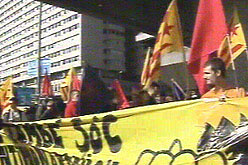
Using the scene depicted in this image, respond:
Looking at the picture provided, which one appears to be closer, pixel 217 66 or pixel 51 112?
pixel 217 66

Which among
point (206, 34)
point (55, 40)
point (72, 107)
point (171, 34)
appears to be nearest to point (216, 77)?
point (206, 34)

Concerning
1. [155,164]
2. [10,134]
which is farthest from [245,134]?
[10,134]

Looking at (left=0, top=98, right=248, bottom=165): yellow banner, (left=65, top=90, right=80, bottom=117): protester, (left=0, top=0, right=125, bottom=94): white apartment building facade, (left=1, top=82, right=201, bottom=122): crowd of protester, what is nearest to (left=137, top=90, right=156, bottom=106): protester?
(left=1, top=82, right=201, bottom=122): crowd of protester

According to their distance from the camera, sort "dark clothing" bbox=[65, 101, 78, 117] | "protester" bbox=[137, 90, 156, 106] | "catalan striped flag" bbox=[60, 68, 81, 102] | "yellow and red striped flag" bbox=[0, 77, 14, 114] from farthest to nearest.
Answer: "catalan striped flag" bbox=[60, 68, 81, 102] → "yellow and red striped flag" bbox=[0, 77, 14, 114] → "dark clothing" bbox=[65, 101, 78, 117] → "protester" bbox=[137, 90, 156, 106]

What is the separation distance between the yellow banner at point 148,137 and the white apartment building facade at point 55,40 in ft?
267

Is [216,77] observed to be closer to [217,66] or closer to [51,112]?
[217,66]

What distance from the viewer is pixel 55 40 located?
103500mm

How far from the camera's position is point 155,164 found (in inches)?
169

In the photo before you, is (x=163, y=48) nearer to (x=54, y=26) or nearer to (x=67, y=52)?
(x=67, y=52)

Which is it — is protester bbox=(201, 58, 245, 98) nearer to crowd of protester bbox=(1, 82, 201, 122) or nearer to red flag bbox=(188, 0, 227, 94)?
red flag bbox=(188, 0, 227, 94)

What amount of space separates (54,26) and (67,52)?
441 inches

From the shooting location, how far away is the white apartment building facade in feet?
304

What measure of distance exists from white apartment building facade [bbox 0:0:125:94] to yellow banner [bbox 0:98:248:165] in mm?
81246

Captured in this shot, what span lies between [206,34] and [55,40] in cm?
9993
